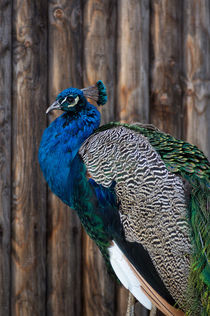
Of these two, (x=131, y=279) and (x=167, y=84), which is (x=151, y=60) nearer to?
(x=167, y=84)

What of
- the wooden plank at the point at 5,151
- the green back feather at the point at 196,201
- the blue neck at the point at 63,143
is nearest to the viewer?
the green back feather at the point at 196,201

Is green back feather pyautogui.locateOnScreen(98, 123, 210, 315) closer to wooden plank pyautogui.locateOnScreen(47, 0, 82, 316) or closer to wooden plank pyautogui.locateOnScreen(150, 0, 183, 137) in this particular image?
wooden plank pyautogui.locateOnScreen(150, 0, 183, 137)

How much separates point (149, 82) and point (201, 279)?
1019mm

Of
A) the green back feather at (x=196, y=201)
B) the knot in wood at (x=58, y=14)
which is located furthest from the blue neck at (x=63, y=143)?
the knot in wood at (x=58, y=14)

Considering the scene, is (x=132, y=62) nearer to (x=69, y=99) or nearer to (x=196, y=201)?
(x=69, y=99)

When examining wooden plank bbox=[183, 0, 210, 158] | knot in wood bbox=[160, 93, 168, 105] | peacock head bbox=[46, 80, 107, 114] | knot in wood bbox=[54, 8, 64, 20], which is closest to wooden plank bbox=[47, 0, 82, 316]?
A: knot in wood bbox=[54, 8, 64, 20]

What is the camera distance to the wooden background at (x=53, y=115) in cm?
196

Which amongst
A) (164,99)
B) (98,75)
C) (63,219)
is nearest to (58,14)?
(98,75)

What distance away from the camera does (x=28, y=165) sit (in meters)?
1.97

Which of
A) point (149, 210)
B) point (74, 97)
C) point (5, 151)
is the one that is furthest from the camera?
point (5, 151)

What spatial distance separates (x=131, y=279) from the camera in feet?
4.60

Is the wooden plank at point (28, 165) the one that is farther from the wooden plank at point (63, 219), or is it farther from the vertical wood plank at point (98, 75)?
the vertical wood plank at point (98, 75)

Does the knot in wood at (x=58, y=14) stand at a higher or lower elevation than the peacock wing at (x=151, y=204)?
higher

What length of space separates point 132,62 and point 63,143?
1.96 feet
